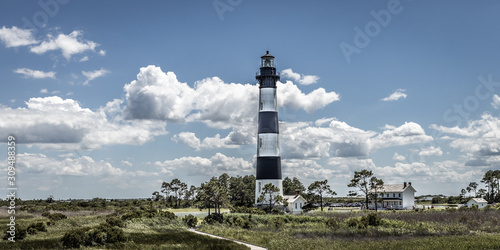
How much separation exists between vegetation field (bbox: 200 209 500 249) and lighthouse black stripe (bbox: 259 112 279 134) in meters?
16.0

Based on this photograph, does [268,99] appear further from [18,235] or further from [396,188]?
[18,235]

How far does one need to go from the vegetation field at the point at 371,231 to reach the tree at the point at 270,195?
9676mm

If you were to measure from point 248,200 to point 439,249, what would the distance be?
Answer: 7254cm

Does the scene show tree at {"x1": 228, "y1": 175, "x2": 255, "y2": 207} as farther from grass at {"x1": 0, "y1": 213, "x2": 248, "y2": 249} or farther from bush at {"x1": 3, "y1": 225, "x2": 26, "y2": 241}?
bush at {"x1": 3, "y1": 225, "x2": 26, "y2": 241}

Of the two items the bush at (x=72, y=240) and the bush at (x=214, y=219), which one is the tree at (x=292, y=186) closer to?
the bush at (x=214, y=219)

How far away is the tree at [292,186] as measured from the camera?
4417 inches

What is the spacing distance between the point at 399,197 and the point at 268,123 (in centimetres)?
4314

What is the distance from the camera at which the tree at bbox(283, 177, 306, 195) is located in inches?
4417

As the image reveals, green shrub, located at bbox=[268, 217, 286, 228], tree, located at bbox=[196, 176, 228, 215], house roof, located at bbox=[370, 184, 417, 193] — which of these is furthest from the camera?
house roof, located at bbox=[370, 184, 417, 193]

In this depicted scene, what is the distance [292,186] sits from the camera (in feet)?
374

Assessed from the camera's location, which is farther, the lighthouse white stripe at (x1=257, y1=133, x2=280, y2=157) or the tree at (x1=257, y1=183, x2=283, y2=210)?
the lighthouse white stripe at (x1=257, y1=133, x2=280, y2=157)

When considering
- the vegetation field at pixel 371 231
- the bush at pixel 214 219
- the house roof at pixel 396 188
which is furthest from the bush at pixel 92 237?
the house roof at pixel 396 188

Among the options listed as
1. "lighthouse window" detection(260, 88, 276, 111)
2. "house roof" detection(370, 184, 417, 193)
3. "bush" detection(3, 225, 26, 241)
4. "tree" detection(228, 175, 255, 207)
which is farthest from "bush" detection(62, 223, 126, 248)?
"house roof" detection(370, 184, 417, 193)

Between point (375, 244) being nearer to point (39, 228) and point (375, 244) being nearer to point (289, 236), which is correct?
point (289, 236)
